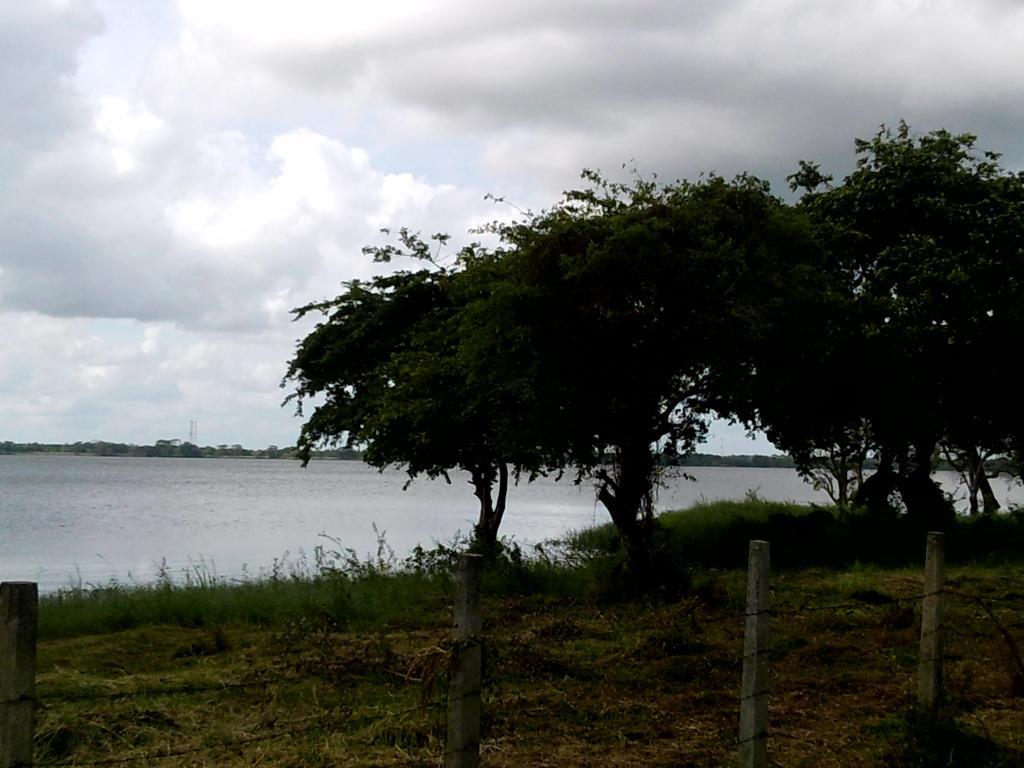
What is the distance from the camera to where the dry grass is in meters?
7.42

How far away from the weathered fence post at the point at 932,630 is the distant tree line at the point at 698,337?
5.95 meters

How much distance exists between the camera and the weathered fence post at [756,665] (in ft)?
21.2

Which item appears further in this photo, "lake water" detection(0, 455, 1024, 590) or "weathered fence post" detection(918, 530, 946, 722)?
"lake water" detection(0, 455, 1024, 590)

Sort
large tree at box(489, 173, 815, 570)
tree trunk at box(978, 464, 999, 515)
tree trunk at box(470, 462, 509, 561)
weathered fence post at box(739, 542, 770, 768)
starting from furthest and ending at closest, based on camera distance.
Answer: tree trunk at box(978, 464, 999, 515)
tree trunk at box(470, 462, 509, 561)
large tree at box(489, 173, 815, 570)
weathered fence post at box(739, 542, 770, 768)

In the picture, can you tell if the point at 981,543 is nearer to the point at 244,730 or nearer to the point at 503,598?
the point at 503,598

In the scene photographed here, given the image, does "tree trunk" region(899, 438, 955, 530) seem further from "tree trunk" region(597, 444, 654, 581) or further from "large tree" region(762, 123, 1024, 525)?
"tree trunk" region(597, 444, 654, 581)

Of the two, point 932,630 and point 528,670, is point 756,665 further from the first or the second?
point 528,670

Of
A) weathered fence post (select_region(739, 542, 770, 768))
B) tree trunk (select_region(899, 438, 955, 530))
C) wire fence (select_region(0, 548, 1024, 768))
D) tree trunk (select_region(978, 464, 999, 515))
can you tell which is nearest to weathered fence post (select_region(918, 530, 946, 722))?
wire fence (select_region(0, 548, 1024, 768))

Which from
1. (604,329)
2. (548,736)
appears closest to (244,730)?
(548,736)

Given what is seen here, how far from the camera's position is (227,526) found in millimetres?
47562

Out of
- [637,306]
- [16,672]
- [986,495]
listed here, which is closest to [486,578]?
[637,306]

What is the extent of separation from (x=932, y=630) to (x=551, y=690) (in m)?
3.34

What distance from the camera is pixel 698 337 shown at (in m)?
13.9

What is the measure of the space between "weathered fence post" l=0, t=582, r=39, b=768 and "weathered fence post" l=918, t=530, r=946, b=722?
5860 mm
